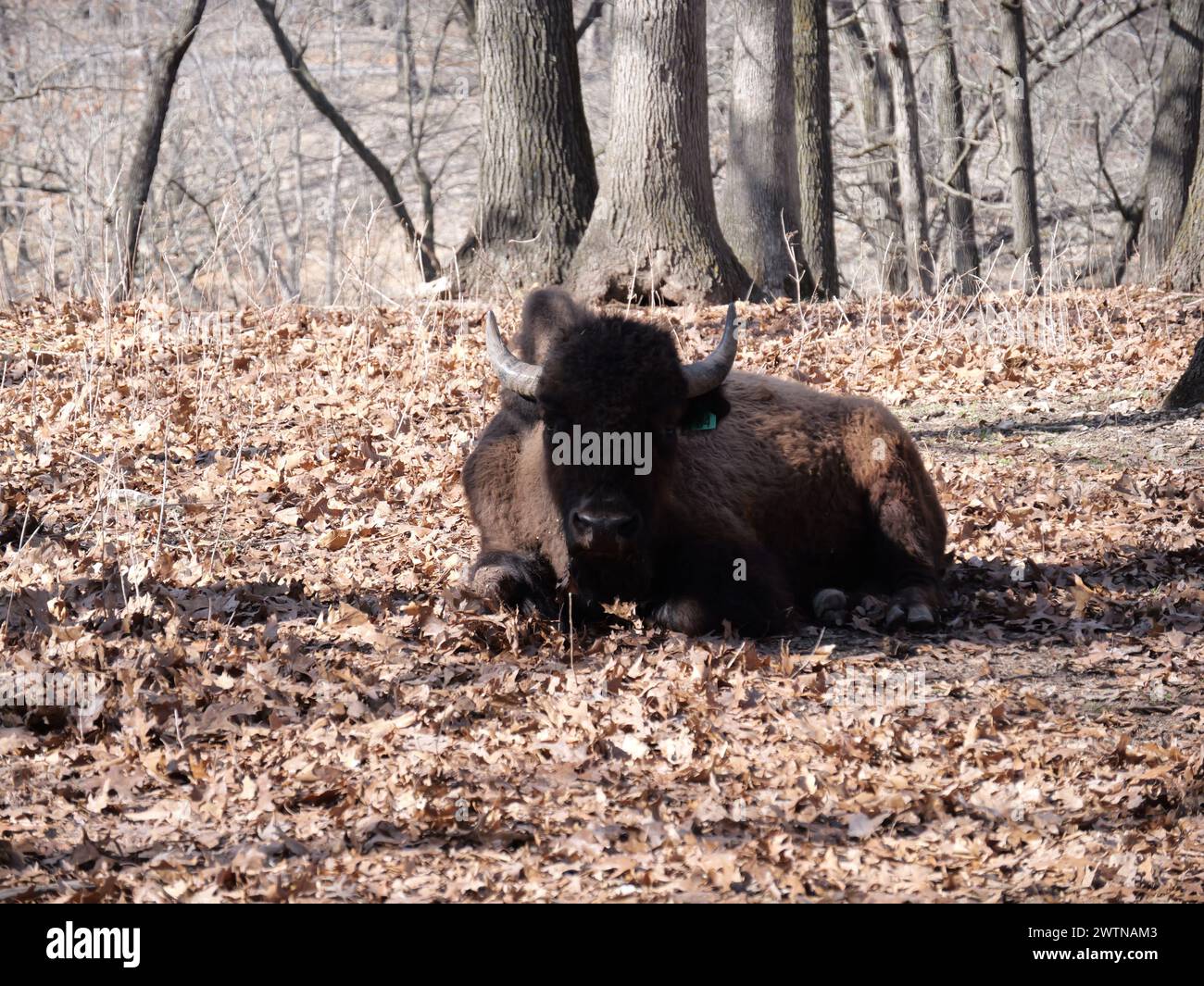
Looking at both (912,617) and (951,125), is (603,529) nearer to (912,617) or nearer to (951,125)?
(912,617)

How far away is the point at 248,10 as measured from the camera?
33.1 metres

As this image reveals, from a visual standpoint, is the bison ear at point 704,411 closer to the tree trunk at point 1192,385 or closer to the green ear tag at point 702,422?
the green ear tag at point 702,422

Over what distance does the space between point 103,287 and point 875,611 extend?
684 cm

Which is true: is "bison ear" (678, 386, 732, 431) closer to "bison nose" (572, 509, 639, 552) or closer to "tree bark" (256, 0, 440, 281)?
"bison nose" (572, 509, 639, 552)

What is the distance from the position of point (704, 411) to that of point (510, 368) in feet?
3.29

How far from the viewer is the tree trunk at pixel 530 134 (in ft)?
45.6

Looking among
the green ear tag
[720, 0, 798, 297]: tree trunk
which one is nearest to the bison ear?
the green ear tag

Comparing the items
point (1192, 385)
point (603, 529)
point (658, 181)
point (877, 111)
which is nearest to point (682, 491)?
point (603, 529)

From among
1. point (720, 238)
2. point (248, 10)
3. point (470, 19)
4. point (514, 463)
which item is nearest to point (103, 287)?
point (514, 463)

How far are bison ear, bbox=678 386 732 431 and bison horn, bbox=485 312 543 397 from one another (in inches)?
30.9

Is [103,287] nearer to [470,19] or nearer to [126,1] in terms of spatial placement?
[470,19]

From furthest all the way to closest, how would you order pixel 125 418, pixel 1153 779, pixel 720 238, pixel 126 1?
pixel 126 1 < pixel 720 238 < pixel 125 418 < pixel 1153 779

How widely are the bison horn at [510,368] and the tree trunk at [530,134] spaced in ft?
24.7

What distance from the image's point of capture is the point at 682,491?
22.0 ft
